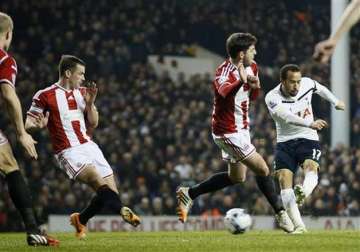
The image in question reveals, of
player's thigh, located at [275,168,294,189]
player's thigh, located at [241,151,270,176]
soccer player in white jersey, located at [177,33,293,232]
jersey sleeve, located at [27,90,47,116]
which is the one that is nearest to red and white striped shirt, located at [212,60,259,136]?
soccer player in white jersey, located at [177,33,293,232]

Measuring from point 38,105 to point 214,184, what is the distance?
8.65 feet

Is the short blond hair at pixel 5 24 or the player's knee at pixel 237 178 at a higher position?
the short blond hair at pixel 5 24

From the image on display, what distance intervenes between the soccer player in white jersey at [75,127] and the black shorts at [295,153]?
234 centimetres

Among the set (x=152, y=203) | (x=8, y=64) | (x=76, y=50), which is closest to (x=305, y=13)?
(x=76, y=50)

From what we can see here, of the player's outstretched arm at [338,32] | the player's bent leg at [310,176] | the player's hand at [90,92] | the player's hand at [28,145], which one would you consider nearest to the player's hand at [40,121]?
the player's hand at [90,92]

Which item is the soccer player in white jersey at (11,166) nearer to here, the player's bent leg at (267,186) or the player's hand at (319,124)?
the player's bent leg at (267,186)

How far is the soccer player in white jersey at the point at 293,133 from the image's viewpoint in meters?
11.6

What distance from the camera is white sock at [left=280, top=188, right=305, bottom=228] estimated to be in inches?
455

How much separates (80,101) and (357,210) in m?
10.5

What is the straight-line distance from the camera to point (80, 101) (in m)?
10.8

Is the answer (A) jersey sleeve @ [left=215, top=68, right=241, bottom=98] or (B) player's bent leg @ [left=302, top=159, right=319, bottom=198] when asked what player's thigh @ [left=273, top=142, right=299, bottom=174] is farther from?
(A) jersey sleeve @ [left=215, top=68, right=241, bottom=98]

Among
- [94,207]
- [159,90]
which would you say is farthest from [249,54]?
[159,90]

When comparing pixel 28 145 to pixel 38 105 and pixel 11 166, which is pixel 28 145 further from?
pixel 38 105

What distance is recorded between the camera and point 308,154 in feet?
39.1
